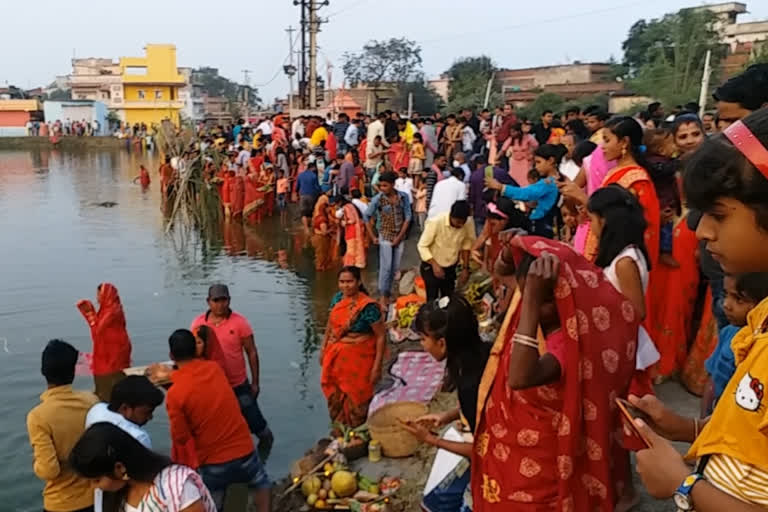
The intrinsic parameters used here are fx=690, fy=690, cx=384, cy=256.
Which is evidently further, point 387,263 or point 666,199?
point 387,263

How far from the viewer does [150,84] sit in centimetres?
6159

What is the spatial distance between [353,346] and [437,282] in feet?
7.53

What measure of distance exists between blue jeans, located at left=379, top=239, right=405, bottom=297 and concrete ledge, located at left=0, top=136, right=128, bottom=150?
4707 centimetres

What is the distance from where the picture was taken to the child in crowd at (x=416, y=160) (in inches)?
550

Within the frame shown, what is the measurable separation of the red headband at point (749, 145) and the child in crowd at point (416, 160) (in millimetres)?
12714

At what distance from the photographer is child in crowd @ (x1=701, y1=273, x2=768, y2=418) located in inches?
111

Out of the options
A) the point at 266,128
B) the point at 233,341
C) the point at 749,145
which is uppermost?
the point at 266,128

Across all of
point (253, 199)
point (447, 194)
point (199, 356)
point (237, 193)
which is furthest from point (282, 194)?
point (199, 356)

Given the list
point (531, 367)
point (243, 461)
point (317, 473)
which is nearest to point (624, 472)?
point (531, 367)

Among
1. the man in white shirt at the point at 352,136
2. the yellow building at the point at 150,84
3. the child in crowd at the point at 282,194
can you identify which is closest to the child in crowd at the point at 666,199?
the man in white shirt at the point at 352,136

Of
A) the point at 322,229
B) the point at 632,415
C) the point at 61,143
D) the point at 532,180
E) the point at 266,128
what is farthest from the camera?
the point at 61,143

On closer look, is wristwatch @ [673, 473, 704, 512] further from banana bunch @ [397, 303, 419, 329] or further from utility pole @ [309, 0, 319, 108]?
utility pole @ [309, 0, 319, 108]

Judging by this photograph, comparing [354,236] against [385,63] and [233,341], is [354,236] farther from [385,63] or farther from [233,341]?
[385,63]

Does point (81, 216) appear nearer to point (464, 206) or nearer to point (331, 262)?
point (331, 262)
